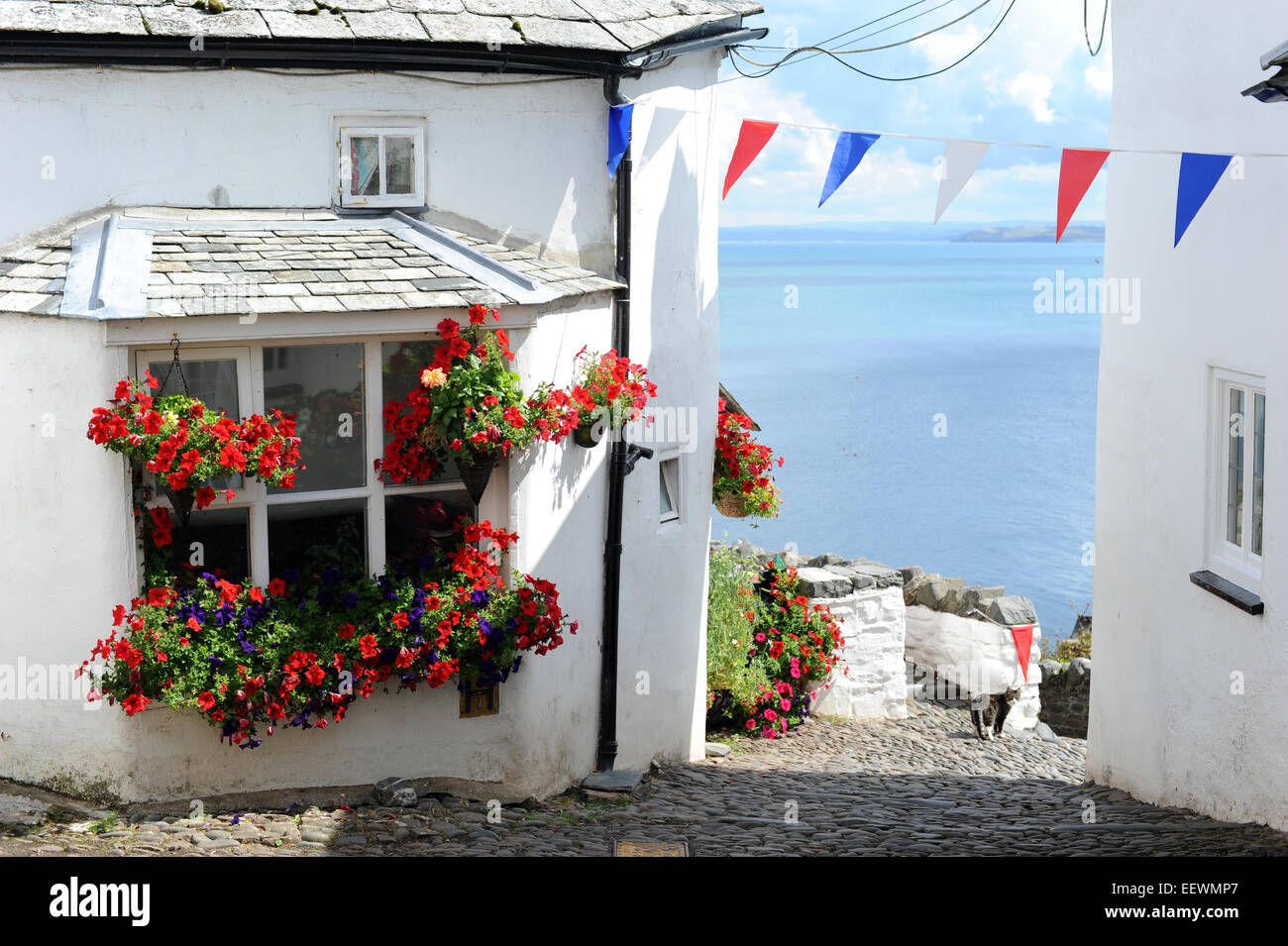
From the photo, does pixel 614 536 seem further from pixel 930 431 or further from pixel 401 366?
pixel 930 431

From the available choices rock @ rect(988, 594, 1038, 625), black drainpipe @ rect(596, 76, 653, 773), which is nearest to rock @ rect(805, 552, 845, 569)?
rock @ rect(988, 594, 1038, 625)

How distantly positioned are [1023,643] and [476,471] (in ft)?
30.0

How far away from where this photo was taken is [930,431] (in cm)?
6475

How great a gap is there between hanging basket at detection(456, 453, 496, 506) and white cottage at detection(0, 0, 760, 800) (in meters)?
0.30

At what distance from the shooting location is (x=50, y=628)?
7.32 meters

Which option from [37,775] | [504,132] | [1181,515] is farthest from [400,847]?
[1181,515]

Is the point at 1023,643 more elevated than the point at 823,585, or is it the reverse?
the point at 823,585

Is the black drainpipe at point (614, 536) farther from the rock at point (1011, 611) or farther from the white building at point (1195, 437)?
the rock at point (1011, 611)

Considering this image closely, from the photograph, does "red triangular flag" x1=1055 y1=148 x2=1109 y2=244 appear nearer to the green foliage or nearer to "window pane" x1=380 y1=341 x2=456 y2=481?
"window pane" x1=380 y1=341 x2=456 y2=481

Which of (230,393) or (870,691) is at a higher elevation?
Answer: (230,393)

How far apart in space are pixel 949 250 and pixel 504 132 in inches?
7548

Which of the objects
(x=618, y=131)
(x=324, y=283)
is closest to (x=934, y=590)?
(x=618, y=131)

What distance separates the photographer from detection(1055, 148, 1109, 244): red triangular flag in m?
8.59

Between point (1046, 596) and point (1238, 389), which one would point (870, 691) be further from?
point (1046, 596)
